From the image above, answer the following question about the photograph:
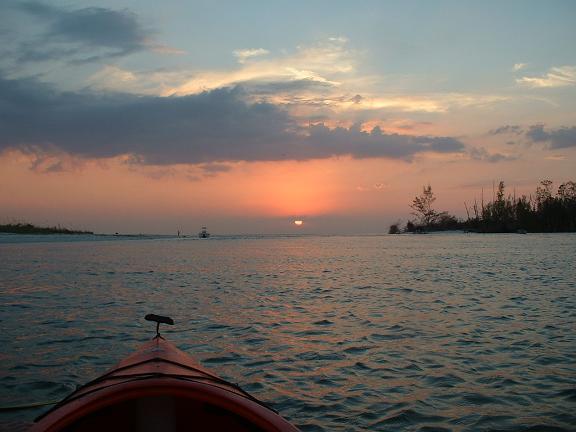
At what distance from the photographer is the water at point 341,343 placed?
21.1ft

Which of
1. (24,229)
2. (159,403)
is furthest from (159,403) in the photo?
(24,229)

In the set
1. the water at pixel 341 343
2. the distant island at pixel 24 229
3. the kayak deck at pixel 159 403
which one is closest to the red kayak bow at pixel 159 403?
the kayak deck at pixel 159 403

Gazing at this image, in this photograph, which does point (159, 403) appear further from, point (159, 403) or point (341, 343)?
point (341, 343)

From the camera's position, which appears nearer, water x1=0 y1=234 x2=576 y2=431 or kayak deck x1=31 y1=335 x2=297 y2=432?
kayak deck x1=31 y1=335 x2=297 y2=432

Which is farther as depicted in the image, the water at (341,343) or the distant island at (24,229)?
the distant island at (24,229)

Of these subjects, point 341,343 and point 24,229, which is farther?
point 24,229

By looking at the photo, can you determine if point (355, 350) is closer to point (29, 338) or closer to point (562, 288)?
point (29, 338)

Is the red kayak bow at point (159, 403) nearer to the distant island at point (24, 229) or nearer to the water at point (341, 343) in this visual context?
the water at point (341, 343)

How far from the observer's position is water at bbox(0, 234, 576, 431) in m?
6.42

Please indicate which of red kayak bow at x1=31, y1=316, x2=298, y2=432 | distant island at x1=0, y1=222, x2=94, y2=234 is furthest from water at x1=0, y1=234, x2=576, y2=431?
distant island at x1=0, y1=222, x2=94, y2=234

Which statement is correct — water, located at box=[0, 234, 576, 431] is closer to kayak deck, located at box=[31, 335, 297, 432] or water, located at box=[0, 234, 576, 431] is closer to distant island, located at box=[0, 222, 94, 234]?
kayak deck, located at box=[31, 335, 297, 432]

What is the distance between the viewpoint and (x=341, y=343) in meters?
9.74

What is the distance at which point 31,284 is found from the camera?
18.8 metres

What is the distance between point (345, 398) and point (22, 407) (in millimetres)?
4202
